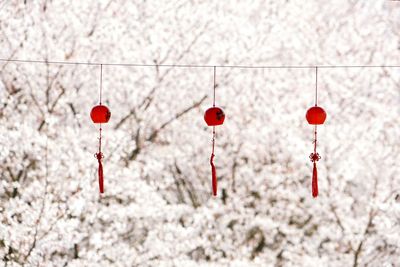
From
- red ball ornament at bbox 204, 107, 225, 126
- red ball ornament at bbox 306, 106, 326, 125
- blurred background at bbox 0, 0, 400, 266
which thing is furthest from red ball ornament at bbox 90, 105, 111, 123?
blurred background at bbox 0, 0, 400, 266

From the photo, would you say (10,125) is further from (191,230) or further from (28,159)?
(191,230)

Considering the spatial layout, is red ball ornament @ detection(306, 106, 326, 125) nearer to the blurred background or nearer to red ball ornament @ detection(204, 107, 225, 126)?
red ball ornament @ detection(204, 107, 225, 126)

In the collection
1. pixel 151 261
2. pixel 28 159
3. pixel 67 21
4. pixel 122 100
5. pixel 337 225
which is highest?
pixel 67 21

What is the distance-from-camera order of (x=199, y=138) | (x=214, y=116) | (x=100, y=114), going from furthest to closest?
(x=199, y=138) → (x=100, y=114) → (x=214, y=116)

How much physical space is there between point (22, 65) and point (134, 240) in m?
1.61

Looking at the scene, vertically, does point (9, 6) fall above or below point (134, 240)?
above

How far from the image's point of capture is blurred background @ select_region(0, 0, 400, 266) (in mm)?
4516

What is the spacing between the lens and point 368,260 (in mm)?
4469

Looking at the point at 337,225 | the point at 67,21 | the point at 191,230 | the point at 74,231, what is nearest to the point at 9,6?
the point at 67,21

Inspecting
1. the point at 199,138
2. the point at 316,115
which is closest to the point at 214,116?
the point at 316,115

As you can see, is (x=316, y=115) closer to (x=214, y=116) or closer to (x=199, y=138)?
(x=214, y=116)

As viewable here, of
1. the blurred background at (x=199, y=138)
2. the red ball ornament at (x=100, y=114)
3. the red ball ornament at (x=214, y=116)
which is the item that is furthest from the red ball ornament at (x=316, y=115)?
the blurred background at (x=199, y=138)

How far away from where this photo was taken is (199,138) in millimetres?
4574

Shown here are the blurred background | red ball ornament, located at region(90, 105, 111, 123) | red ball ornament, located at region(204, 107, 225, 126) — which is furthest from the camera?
the blurred background
